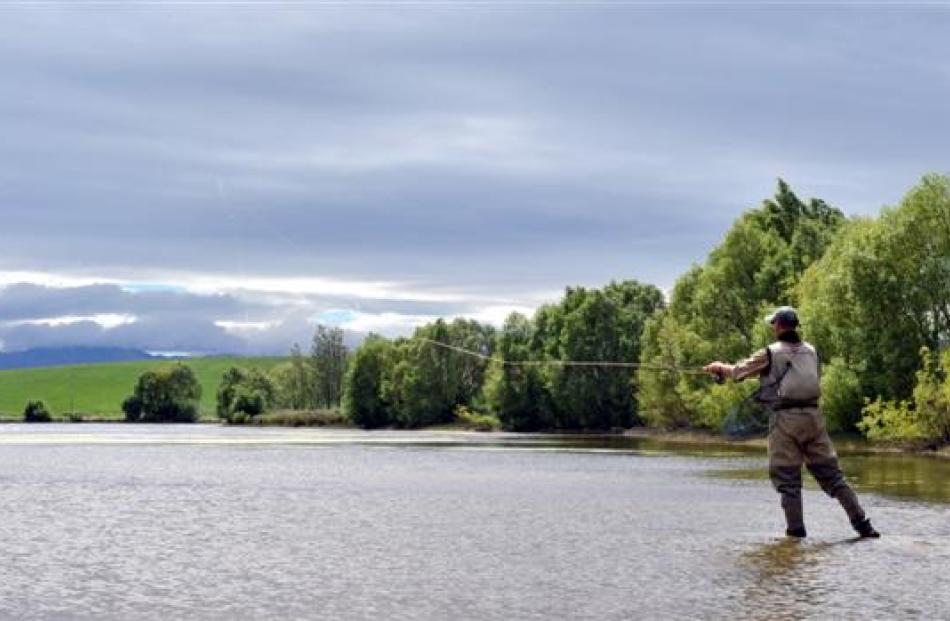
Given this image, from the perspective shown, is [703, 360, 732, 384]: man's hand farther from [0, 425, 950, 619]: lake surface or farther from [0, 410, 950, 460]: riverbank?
[0, 410, 950, 460]: riverbank

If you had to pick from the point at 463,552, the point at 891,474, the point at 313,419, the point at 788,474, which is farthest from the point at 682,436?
the point at 313,419

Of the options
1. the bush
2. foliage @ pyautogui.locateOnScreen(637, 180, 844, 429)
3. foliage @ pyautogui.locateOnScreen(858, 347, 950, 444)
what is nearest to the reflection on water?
foliage @ pyautogui.locateOnScreen(858, 347, 950, 444)

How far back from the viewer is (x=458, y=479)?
4203 centimetres

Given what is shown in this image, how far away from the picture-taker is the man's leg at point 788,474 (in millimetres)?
20766

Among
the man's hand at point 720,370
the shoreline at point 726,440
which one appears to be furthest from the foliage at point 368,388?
the man's hand at point 720,370

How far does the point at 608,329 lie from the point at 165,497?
109509 millimetres

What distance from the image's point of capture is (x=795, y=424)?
827 inches

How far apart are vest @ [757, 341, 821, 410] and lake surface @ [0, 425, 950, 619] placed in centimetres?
222

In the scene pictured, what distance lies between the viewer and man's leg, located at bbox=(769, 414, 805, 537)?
20.8 meters

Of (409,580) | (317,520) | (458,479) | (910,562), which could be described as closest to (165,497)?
(317,520)

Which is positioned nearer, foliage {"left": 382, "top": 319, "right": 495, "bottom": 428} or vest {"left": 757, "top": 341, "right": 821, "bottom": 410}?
vest {"left": 757, "top": 341, "right": 821, "bottom": 410}

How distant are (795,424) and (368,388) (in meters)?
161

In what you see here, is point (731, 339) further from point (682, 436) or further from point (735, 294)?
point (682, 436)

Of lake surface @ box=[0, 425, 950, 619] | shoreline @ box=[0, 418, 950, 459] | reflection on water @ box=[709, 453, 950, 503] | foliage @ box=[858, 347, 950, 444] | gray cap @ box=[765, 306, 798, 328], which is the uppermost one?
gray cap @ box=[765, 306, 798, 328]
